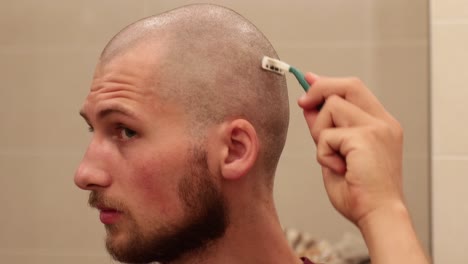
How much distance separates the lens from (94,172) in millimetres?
942

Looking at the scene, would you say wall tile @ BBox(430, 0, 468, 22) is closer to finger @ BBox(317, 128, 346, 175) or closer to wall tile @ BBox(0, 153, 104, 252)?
finger @ BBox(317, 128, 346, 175)

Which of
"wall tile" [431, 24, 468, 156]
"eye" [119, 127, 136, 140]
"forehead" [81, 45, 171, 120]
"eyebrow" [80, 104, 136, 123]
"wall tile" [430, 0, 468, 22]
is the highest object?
"wall tile" [430, 0, 468, 22]

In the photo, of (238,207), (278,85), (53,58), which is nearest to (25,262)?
(53,58)

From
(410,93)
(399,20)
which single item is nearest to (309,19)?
(399,20)

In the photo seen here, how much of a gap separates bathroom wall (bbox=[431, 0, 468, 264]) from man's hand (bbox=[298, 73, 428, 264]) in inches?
27.3

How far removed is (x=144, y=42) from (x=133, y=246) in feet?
1.11

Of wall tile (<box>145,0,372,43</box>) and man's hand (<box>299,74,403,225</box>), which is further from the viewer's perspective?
wall tile (<box>145,0,372,43</box>)

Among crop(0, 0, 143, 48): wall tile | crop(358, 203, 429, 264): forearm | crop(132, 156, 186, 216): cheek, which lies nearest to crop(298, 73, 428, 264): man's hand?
crop(358, 203, 429, 264): forearm

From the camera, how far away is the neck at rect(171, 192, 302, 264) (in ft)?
3.30

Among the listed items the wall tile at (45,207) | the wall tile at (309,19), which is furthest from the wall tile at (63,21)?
the wall tile at (45,207)

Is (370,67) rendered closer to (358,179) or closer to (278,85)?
(278,85)

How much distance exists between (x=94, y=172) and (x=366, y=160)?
0.43 m

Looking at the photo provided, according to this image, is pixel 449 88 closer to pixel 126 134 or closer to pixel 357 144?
pixel 357 144

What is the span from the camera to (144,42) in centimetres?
99
